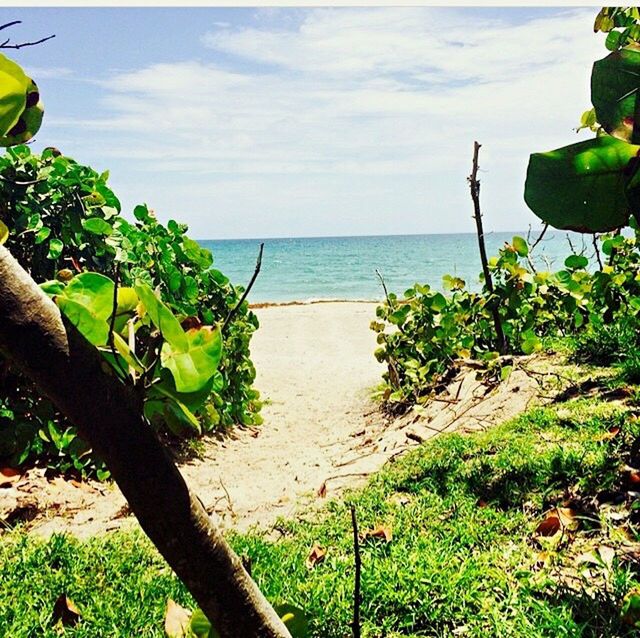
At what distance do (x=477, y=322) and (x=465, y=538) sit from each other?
377cm

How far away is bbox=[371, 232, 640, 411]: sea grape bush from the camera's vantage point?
5.53 meters

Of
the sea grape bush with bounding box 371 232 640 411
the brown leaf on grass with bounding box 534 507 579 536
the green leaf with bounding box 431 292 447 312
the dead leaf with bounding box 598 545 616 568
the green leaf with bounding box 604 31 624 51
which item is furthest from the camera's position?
the green leaf with bounding box 431 292 447 312

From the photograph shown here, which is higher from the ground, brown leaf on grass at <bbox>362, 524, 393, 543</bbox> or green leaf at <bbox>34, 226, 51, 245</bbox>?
green leaf at <bbox>34, 226, 51, 245</bbox>

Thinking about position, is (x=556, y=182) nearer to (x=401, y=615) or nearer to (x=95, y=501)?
(x=401, y=615)

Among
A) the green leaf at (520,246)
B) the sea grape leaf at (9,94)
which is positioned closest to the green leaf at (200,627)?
the sea grape leaf at (9,94)

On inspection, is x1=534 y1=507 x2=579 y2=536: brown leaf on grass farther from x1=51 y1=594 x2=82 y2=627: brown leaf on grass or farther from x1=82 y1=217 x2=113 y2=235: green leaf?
x1=82 y1=217 x2=113 y2=235: green leaf

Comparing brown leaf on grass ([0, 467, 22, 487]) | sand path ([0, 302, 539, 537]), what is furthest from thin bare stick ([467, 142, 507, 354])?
brown leaf on grass ([0, 467, 22, 487])

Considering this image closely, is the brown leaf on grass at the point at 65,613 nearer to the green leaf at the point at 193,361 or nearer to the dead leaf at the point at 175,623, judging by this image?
the dead leaf at the point at 175,623

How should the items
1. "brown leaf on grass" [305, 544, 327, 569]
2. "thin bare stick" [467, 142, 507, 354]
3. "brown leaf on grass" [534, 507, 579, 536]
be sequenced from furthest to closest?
"thin bare stick" [467, 142, 507, 354] → "brown leaf on grass" [305, 544, 327, 569] → "brown leaf on grass" [534, 507, 579, 536]

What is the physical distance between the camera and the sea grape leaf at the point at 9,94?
50cm

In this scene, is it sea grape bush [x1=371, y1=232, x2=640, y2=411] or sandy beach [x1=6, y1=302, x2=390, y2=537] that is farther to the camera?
sea grape bush [x1=371, y1=232, x2=640, y2=411]

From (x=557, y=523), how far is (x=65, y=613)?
2.05 m

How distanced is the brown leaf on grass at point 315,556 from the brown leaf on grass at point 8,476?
2.11m

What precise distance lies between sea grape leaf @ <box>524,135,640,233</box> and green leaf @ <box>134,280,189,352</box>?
414 millimetres
